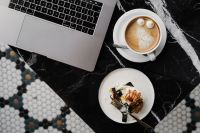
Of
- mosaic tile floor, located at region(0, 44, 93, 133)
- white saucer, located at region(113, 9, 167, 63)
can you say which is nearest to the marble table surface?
white saucer, located at region(113, 9, 167, 63)

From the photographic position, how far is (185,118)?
1.25 m

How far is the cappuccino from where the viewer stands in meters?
1.12

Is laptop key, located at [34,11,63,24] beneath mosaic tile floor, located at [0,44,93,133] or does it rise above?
above

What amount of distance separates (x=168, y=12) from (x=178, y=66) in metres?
0.17

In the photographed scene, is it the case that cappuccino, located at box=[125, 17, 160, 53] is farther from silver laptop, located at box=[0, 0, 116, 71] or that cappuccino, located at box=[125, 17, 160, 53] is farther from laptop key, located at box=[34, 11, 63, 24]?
laptop key, located at box=[34, 11, 63, 24]

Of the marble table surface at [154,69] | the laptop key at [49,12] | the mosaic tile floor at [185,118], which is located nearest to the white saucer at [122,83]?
the marble table surface at [154,69]

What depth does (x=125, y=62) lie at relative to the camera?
45.7 inches

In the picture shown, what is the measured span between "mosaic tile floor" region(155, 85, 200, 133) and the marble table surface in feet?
0.36

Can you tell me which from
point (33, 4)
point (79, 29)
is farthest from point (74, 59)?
point (33, 4)

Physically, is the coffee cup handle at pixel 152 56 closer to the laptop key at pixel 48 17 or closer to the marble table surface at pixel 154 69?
the marble table surface at pixel 154 69

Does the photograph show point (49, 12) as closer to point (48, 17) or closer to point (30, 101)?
point (48, 17)

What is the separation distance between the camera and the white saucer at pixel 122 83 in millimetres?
1138

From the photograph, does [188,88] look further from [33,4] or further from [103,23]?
[33,4]

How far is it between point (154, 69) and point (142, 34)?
0.37ft
